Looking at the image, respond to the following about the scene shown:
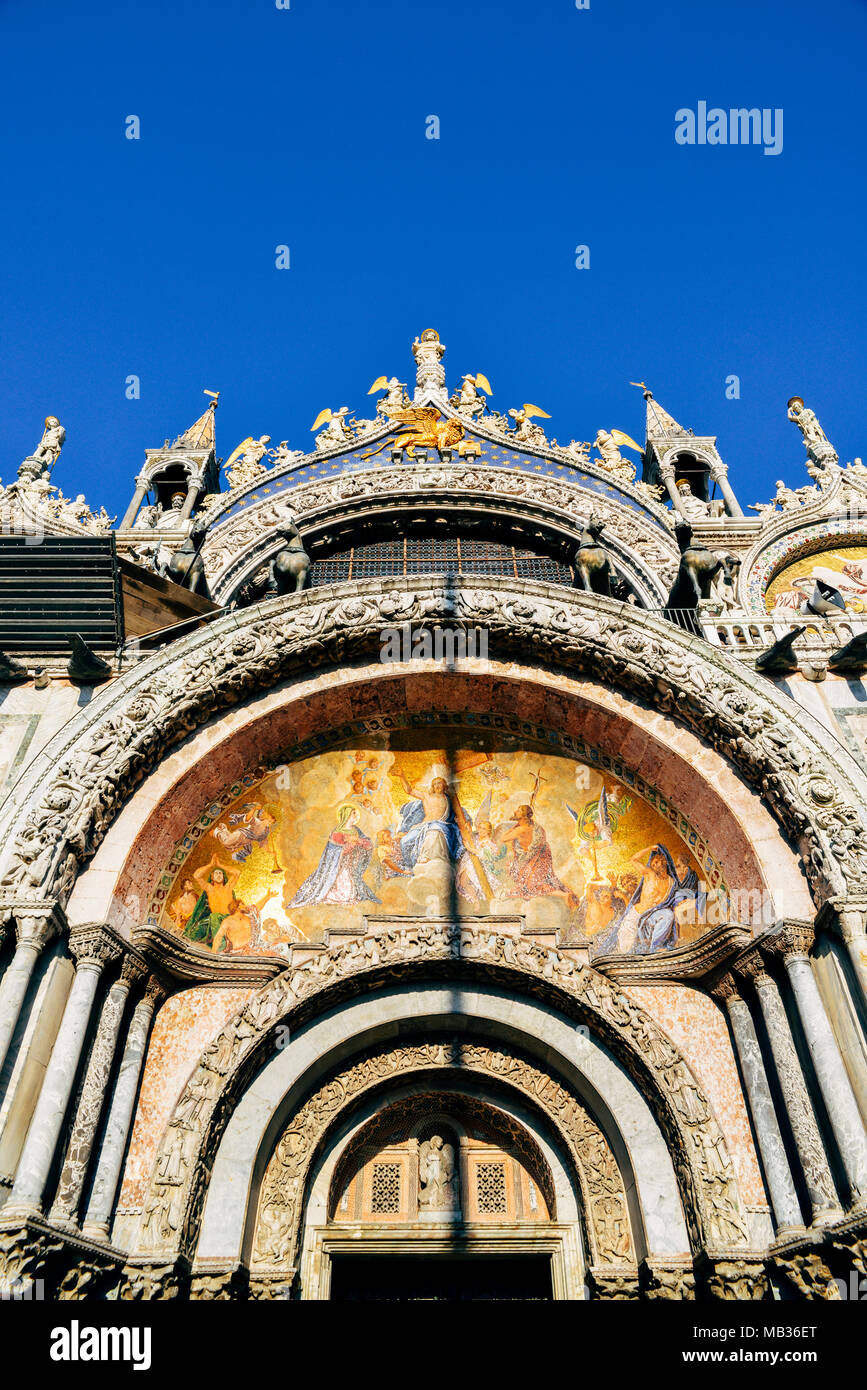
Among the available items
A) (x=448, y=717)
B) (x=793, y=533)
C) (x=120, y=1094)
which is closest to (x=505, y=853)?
(x=448, y=717)

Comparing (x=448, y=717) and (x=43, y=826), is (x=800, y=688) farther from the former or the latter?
(x=43, y=826)

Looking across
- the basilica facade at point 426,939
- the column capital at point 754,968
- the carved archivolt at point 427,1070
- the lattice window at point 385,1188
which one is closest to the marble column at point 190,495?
the basilica facade at point 426,939

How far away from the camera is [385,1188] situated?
10.4 meters

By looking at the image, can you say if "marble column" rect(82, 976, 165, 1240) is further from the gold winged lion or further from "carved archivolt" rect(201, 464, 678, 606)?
the gold winged lion

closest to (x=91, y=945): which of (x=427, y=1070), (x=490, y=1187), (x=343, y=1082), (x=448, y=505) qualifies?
(x=343, y=1082)

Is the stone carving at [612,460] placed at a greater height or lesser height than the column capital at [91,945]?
greater

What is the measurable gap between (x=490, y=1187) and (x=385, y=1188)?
1.18 meters

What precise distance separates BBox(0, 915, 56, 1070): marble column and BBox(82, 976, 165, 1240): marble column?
1.34m

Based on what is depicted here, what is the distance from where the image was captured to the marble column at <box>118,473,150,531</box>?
1709 cm

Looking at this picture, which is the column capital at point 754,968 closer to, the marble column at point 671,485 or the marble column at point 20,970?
the marble column at point 20,970

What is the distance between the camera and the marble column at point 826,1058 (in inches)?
307

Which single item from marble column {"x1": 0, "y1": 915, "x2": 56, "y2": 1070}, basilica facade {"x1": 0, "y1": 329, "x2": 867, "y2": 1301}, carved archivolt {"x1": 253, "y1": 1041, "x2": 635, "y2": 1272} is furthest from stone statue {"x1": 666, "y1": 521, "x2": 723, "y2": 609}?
marble column {"x1": 0, "y1": 915, "x2": 56, "y2": 1070}

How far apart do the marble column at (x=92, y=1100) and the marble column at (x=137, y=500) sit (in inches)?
383

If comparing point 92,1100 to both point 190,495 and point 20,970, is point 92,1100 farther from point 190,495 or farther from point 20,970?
point 190,495
